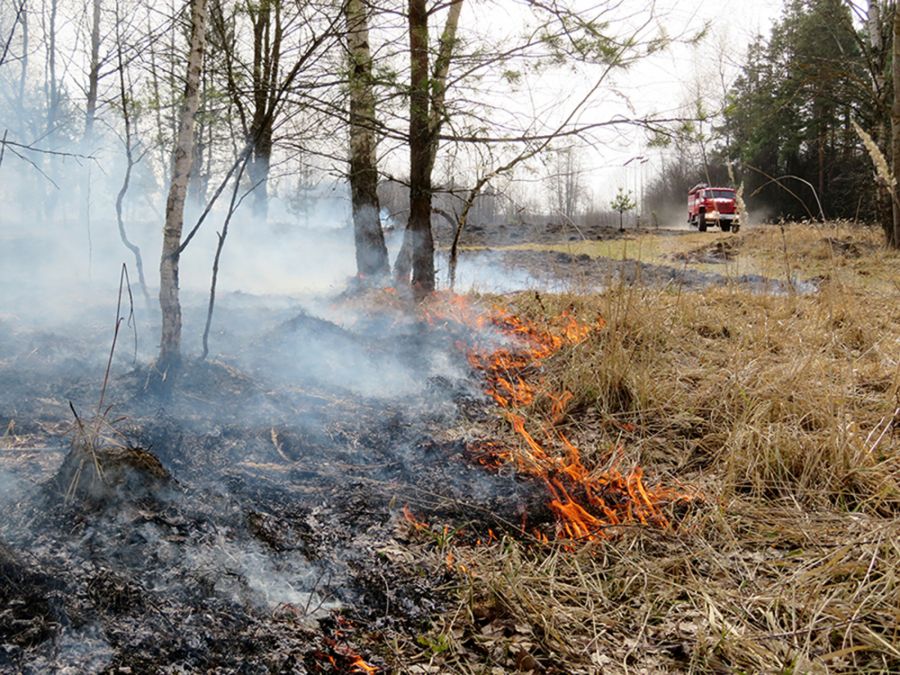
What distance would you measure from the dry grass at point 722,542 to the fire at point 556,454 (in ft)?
0.34

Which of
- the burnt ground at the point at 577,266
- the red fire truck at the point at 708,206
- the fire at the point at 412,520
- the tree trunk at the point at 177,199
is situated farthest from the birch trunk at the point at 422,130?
the red fire truck at the point at 708,206

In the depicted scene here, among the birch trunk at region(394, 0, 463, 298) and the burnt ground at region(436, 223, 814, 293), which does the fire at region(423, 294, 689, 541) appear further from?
the birch trunk at region(394, 0, 463, 298)

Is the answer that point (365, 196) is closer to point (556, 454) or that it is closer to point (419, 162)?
point (419, 162)

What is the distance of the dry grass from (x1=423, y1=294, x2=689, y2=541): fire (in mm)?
103

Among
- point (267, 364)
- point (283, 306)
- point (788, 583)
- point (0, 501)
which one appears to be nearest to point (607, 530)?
point (788, 583)

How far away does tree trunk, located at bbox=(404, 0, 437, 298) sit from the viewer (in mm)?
5234

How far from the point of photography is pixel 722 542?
2129mm

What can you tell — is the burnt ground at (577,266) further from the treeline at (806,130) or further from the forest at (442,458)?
the treeline at (806,130)

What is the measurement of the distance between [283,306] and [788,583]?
17.2 feet

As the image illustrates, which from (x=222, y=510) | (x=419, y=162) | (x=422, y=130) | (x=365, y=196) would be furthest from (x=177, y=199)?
(x=365, y=196)

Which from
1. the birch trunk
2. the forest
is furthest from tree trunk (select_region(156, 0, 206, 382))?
the birch trunk

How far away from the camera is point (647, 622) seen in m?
1.78

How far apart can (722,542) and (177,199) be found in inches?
127

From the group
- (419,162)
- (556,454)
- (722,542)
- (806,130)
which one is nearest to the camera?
(722,542)
